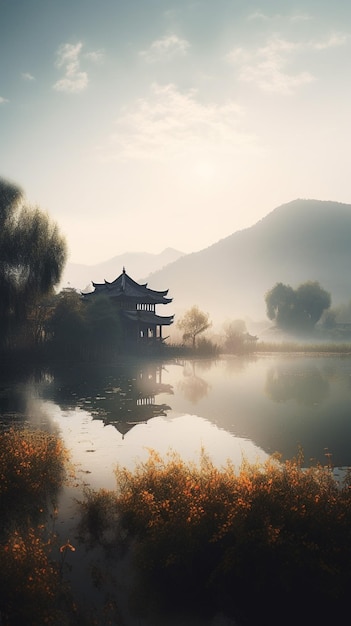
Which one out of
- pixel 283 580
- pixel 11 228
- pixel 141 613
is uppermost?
pixel 11 228

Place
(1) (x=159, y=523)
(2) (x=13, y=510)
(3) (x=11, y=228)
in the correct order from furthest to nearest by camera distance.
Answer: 1. (3) (x=11, y=228)
2. (2) (x=13, y=510)
3. (1) (x=159, y=523)

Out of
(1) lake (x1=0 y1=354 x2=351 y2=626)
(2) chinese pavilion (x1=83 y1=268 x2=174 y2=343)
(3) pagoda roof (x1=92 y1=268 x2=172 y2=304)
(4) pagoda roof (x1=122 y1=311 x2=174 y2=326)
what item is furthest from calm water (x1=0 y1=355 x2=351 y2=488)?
(3) pagoda roof (x1=92 y1=268 x2=172 y2=304)

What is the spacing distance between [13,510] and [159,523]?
3511 mm

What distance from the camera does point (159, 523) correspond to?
7605 millimetres

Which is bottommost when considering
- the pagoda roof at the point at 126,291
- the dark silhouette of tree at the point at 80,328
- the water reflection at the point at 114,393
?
the water reflection at the point at 114,393

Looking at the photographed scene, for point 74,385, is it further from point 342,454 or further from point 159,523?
point 159,523

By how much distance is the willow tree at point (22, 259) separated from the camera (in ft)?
128

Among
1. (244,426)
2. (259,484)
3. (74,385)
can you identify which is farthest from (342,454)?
(74,385)

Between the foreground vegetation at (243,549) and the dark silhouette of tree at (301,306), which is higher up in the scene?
the dark silhouette of tree at (301,306)

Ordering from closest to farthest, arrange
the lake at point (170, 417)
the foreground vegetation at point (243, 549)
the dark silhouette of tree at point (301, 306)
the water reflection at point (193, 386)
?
the foreground vegetation at point (243, 549), the lake at point (170, 417), the water reflection at point (193, 386), the dark silhouette of tree at point (301, 306)

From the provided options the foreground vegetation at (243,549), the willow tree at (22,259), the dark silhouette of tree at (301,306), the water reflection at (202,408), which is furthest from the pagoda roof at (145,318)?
the dark silhouette of tree at (301,306)

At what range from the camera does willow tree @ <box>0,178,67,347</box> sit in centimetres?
3888

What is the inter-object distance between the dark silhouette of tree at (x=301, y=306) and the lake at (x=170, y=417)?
81923mm

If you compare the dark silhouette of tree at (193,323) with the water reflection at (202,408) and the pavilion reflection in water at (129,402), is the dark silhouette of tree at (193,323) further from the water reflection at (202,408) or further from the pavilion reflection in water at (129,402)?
the pavilion reflection in water at (129,402)
